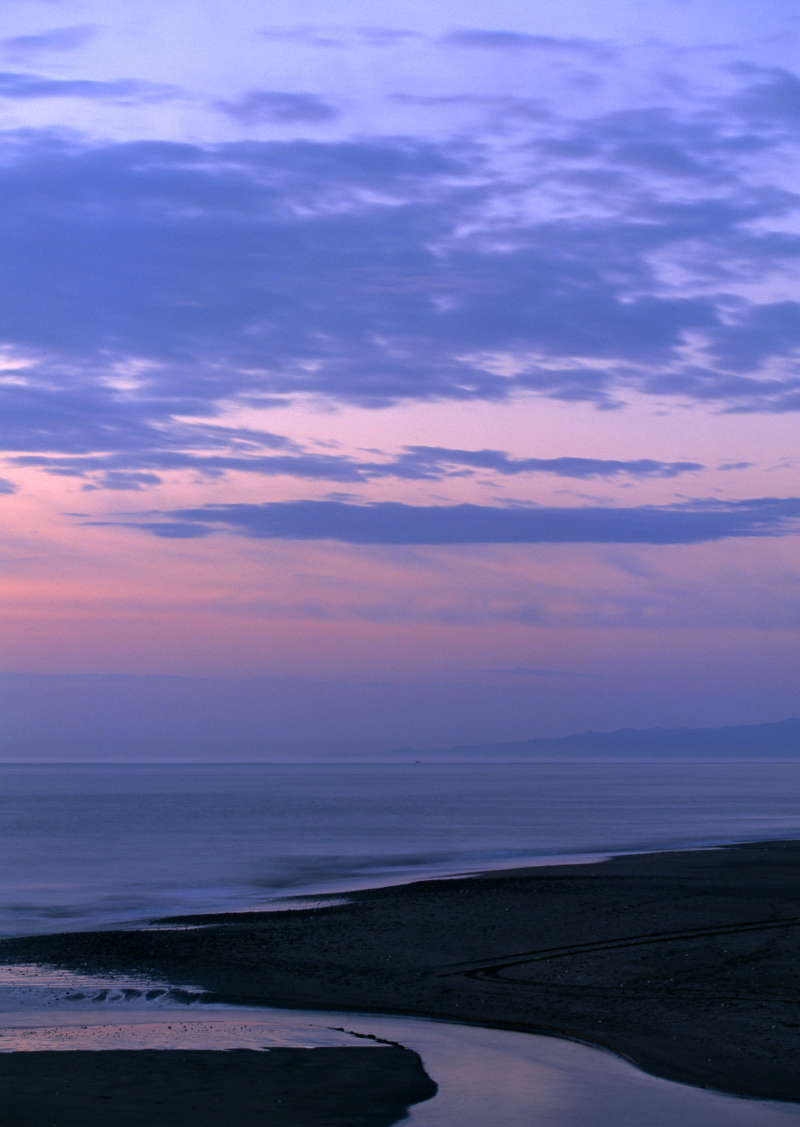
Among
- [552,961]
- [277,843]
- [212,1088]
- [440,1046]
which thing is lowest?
[277,843]

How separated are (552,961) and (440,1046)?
6.95m

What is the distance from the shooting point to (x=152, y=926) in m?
31.0

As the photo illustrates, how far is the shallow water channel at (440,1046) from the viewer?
13039 millimetres

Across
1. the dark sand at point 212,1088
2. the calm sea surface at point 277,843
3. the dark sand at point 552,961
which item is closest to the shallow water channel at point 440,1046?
the dark sand at point 212,1088

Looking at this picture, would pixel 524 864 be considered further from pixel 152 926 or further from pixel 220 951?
pixel 220 951

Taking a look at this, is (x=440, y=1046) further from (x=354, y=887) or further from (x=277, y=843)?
(x=277, y=843)

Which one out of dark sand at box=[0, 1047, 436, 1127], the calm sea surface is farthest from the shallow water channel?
the calm sea surface

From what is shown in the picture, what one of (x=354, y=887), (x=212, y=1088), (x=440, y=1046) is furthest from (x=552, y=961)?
(x=354, y=887)

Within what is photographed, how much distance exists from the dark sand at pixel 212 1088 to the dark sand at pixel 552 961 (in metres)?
3.64

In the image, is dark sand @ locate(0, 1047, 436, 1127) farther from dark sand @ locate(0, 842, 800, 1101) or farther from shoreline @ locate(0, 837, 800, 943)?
shoreline @ locate(0, 837, 800, 943)

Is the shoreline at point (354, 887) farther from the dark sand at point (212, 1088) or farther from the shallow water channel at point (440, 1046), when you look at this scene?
the dark sand at point (212, 1088)

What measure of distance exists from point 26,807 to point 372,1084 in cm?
10779

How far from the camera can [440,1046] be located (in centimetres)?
1628

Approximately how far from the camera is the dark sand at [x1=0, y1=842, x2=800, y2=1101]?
16297 mm
